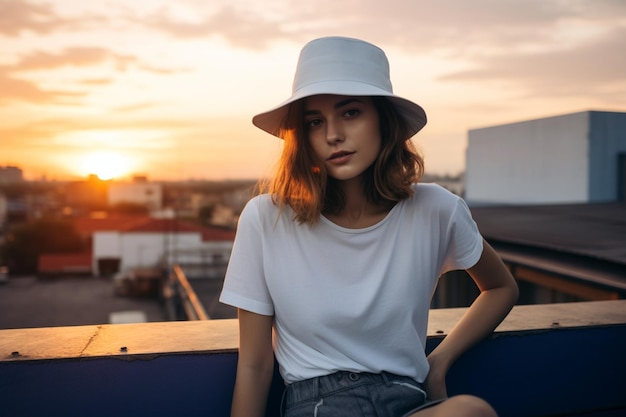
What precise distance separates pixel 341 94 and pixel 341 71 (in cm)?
9

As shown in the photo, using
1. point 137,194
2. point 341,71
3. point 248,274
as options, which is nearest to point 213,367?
point 248,274

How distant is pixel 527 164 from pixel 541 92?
2.60 meters

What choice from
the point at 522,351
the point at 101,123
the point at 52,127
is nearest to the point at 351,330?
the point at 522,351

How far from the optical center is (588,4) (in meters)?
9.73

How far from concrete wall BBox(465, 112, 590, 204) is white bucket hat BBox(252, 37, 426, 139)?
55.3ft

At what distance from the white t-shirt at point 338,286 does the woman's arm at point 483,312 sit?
0.36 feet

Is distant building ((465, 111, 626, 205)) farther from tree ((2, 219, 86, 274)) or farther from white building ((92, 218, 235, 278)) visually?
tree ((2, 219, 86, 274))

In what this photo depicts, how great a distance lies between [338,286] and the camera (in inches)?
59.7

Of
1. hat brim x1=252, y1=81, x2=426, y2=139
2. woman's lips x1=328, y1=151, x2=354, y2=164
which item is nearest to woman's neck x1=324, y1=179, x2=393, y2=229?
woman's lips x1=328, y1=151, x2=354, y2=164

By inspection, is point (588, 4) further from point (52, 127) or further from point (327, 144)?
point (52, 127)

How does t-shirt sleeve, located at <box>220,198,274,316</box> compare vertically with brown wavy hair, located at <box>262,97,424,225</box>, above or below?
below

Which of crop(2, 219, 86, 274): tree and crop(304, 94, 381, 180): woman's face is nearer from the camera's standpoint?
crop(304, 94, 381, 180): woman's face

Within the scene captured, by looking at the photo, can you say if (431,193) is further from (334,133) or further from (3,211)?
(3,211)

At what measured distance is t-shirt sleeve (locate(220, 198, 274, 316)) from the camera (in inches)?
60.0
